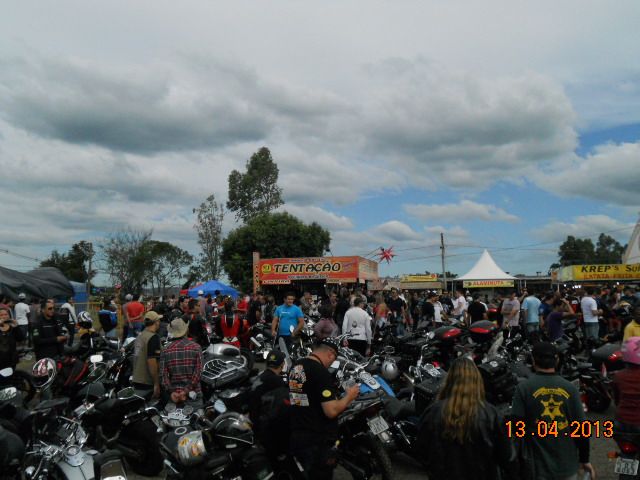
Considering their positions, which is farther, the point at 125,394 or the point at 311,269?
the point at 311,269

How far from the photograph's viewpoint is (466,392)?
3.35 metres

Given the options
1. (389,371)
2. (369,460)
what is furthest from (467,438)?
(389,371)

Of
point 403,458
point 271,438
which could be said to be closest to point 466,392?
point 271,438

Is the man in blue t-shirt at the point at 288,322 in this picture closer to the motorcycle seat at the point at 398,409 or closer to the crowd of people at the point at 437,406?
the crowd of people at the point at 437,406

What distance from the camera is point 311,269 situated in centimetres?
3528

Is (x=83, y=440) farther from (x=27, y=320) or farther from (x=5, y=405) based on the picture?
(x=27, y=320)

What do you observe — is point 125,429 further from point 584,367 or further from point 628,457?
point 584,367

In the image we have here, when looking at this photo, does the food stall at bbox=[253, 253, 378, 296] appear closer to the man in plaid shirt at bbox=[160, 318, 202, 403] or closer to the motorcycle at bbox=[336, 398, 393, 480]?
the man in plaid shirt at bbox=[160, 318, 202, 403]

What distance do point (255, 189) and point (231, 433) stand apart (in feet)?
174

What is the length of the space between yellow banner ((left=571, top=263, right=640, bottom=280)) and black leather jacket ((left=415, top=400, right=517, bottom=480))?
41.6 m

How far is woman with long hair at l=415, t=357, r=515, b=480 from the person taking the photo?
10.7 ft

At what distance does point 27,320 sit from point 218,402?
12.9 metres

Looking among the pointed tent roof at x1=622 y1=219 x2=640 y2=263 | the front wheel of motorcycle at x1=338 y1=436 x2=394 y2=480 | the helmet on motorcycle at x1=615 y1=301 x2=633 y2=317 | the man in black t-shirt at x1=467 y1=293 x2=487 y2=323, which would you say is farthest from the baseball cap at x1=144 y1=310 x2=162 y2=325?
the pointed tent roof at x1=622 y1=219 x2=640 y2=263

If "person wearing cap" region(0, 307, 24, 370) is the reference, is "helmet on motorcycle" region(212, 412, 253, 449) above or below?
below
